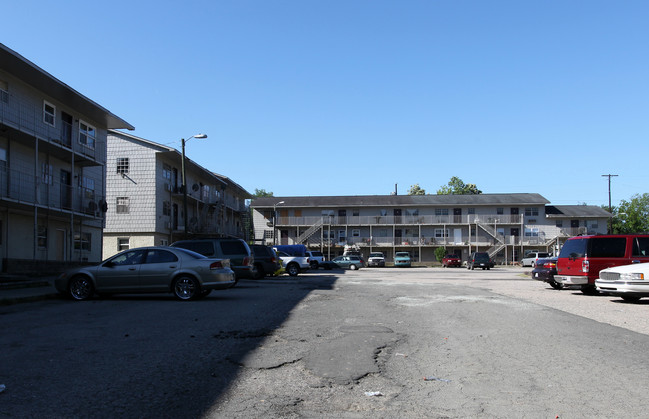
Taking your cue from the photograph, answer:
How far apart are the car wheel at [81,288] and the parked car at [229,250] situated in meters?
5.40

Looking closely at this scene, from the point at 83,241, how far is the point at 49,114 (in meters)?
7.31

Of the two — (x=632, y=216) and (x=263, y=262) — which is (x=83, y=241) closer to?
(x=263, y=262)

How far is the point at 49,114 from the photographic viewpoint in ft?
80.6

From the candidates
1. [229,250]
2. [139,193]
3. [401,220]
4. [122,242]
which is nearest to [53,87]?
[229,250]

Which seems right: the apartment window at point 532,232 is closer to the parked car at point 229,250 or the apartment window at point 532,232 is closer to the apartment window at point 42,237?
the parked car at point 229,250

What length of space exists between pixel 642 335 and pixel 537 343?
7.01 ft

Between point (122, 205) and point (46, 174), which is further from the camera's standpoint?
point (122, 205)

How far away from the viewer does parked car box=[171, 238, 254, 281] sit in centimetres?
1911

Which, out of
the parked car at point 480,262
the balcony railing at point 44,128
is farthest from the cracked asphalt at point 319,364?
the parked car at point 480,262

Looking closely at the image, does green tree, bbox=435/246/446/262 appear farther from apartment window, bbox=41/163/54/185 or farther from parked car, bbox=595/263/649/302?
parked car, bbox=595/263/649/302

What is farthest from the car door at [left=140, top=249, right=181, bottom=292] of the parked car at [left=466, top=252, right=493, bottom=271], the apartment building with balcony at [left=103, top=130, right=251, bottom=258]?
the parked car at [left=466, top=252, right=493, bottom=271]

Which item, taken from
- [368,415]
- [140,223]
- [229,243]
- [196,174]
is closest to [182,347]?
[368,415]

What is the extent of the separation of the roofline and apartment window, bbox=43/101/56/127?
1.51 ft

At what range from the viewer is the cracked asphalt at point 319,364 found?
466 centimetres
